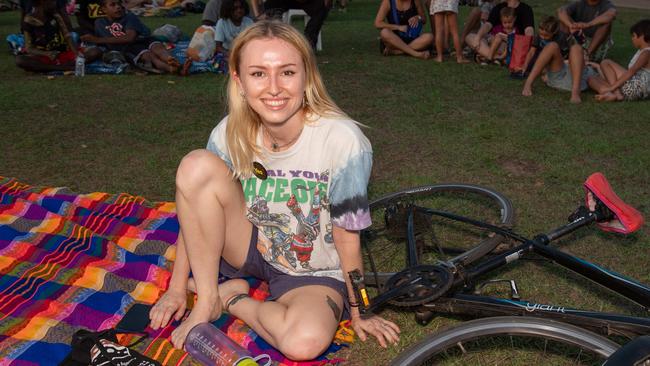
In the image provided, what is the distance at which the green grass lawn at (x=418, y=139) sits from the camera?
12.3 feet

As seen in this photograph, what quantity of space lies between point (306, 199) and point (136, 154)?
10.0 ft

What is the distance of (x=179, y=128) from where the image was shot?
20.4 feet

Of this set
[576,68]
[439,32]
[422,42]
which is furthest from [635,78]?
[422,42]

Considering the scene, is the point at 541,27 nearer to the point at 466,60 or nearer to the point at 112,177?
the point at 466,60

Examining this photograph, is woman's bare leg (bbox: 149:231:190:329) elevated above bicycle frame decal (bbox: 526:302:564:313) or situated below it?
below

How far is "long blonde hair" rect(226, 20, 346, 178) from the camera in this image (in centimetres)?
277

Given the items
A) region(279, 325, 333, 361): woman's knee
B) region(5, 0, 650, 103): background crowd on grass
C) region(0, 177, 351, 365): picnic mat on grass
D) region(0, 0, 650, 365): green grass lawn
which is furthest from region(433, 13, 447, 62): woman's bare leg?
region(279, 325, 333, 361): woman's knee

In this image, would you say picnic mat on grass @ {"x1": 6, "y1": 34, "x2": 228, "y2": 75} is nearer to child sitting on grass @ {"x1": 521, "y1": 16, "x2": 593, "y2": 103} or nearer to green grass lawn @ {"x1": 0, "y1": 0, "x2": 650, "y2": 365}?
green grass lawn @ {"x1": 0, "y1": 0, "x2": 650, "y2": 365}

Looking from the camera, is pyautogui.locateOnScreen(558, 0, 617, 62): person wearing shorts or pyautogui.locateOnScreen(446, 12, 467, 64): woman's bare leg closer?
pyautogui.locateOnScreen(558, 0, 617, 62): person wearing shorts

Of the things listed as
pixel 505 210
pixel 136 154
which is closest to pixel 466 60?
pixel 136 154

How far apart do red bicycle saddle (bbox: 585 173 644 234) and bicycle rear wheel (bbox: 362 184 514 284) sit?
53cm

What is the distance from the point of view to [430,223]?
132 inches

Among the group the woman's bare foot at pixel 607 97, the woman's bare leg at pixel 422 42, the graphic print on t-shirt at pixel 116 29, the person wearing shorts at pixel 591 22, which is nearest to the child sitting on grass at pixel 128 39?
the graphic print on t-shirt at pixel 116 29

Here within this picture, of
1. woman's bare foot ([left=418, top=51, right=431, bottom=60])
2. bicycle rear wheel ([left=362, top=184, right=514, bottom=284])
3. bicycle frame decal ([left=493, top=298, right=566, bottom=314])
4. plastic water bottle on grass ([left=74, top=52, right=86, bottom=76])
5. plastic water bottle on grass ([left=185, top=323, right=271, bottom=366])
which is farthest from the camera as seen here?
woman's bare foot ([left=418, top=51, right=431, bottom=60])
